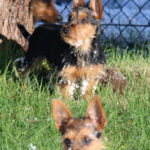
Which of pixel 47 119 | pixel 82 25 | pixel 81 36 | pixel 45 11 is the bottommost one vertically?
pixel 47 119

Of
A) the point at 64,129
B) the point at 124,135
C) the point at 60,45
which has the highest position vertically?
the point at 60,45

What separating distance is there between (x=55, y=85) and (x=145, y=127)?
1484mm

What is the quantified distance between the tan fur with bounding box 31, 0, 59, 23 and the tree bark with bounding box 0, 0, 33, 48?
1.16 ft

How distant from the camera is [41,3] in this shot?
17.4 feet

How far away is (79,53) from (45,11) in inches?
29.0

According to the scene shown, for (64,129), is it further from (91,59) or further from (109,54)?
(109,54)

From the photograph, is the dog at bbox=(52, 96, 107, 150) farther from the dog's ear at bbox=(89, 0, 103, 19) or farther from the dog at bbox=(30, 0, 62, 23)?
the dog at bbox=(30, 0, 62, 23)

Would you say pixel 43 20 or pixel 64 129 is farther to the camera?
pixel 43 20

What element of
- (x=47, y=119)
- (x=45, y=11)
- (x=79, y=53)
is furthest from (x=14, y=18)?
(x=47, y=119)

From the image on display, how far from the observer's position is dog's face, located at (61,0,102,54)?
4516 mm

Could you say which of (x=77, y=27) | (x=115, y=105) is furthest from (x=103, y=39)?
(x=115, y=105)

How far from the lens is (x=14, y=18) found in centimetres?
593

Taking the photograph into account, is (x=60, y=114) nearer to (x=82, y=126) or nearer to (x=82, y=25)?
(x=82, y=126)

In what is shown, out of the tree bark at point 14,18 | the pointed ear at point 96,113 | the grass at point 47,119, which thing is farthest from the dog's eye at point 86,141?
the tree bark at point 14,18
